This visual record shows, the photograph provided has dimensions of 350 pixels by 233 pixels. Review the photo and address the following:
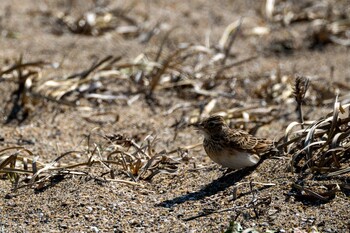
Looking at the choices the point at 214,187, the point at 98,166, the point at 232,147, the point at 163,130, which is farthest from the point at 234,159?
the point at 163,130

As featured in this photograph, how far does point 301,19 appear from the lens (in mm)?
11164

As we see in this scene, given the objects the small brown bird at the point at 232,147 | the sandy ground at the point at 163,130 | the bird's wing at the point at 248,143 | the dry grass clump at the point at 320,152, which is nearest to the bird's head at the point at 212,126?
the small brown bird at the point at 232,147

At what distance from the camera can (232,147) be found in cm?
586

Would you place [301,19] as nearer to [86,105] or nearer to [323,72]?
[323,72]

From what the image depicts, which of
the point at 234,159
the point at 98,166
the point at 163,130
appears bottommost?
the point at 163,130

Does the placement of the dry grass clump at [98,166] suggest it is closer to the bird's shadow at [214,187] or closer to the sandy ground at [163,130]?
the sandy ground at [163,130]

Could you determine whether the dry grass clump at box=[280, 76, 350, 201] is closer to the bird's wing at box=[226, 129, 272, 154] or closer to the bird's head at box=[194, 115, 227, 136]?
the bird's wing at box=[226, 129, 272, 154]

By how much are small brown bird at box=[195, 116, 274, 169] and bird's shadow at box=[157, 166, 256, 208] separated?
80mm

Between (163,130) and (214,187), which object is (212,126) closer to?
(214,187)

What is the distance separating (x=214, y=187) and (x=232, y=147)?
39cm

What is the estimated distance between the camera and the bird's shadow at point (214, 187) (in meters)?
5.43

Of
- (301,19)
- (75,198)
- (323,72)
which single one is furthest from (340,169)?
(301,19)

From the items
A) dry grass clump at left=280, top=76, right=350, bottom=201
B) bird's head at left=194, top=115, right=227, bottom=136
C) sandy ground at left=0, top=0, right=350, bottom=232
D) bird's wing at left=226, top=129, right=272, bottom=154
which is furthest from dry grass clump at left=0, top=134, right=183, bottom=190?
dry grass clump at left=280, top=76, right=350, bottom=201

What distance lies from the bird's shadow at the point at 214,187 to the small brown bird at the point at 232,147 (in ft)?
0.26
